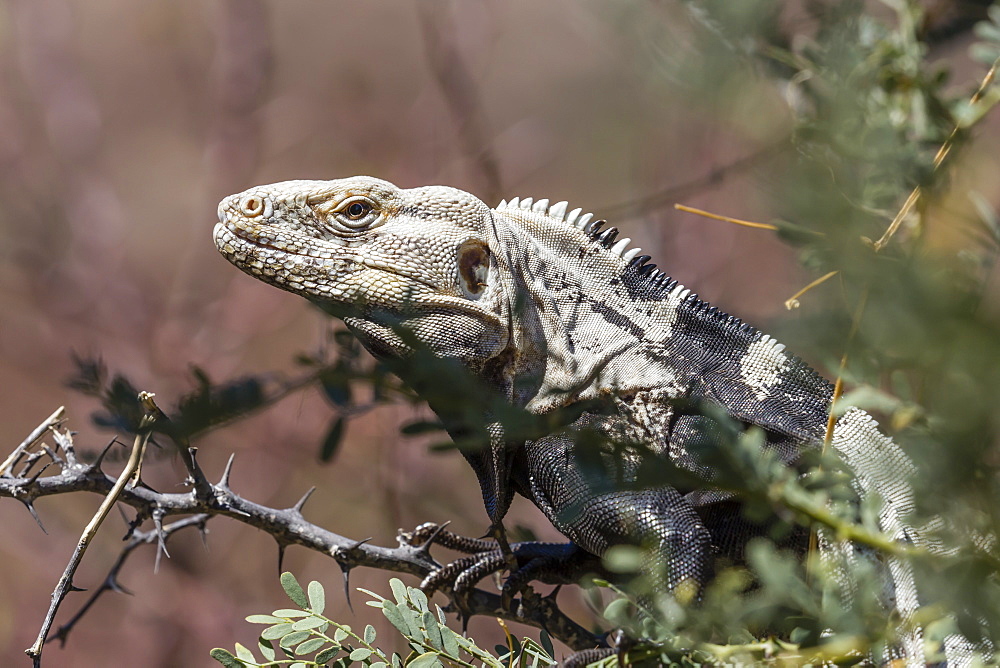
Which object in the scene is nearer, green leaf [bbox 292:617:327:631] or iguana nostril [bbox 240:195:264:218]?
green leaf [bbox 292:617:327:631]

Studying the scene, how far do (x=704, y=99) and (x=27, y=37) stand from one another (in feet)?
20.2

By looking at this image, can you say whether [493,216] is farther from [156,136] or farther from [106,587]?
[156,136]

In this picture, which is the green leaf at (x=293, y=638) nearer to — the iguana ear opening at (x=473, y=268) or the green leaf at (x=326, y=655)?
the green leaf at (x=326, y=655)

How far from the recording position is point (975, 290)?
62 centimetres

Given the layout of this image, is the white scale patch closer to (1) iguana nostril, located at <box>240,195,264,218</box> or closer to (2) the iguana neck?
(2) the iguana neck

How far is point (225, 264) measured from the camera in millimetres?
6902

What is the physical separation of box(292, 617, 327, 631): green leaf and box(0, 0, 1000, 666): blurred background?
3441mm

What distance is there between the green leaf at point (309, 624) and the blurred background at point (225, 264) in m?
3.44

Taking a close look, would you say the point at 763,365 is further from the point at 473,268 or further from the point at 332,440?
the point at 332,440

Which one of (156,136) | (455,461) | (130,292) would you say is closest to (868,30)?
(455,461)

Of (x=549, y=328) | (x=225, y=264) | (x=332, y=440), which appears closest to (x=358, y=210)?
(x=549, y=328)

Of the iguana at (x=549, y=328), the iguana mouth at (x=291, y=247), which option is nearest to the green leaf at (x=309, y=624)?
the iguana at (x=549, y=328)

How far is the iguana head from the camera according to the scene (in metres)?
1.96

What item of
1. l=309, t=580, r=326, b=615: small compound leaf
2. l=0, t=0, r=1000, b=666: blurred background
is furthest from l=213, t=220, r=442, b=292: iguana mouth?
l=0, t=0, r=1000, b=666: blurred background
